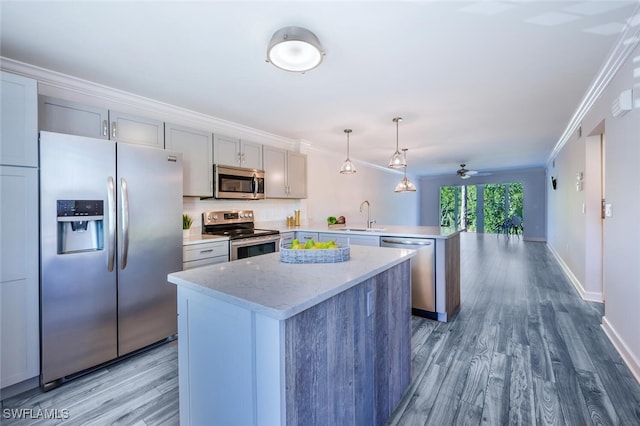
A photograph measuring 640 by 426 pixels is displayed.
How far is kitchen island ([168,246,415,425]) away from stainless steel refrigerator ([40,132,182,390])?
1307mm

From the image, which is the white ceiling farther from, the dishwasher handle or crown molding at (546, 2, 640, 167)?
the dishwasher handle

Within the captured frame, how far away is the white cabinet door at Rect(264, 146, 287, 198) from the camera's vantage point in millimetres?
4125

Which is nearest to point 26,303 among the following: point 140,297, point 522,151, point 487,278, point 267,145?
point 140,297

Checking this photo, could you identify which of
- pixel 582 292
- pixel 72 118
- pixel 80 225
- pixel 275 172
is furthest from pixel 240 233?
pixel 582 292

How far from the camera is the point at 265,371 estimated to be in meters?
1.00

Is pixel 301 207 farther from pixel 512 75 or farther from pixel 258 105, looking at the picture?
pixel 512 75

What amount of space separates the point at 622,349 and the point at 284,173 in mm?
3993

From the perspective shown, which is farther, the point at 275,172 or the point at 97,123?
the point at 275,172

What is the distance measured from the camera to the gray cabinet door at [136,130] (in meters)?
2.63

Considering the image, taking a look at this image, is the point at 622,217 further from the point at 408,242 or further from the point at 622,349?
the point at 408,242

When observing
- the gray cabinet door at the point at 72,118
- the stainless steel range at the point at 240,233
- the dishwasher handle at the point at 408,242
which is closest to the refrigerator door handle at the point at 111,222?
the gray cabinet door at the point at 72,118

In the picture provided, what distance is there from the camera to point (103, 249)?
2.23m

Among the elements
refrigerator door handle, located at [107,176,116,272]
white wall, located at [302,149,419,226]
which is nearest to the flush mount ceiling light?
refrigerator door handle, located at [107,176,116,272]
